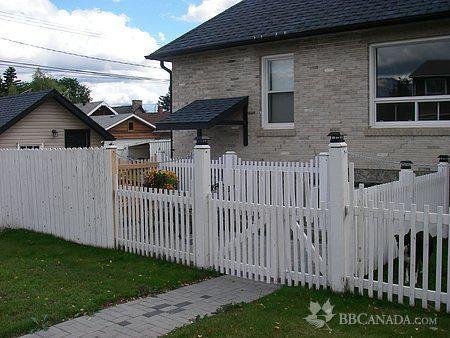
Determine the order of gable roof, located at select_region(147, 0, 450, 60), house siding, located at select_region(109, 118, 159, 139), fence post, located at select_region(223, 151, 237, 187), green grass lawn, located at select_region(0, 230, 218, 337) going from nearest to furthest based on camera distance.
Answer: green grass lawn, located at select_region(0, 230, 218, 337), gable roof, located at select_region(147, 0, 450, 60), fence post, located at select_region(223, 151, 237, 187), house siding, located at select_region(109, 118, 159, 139)

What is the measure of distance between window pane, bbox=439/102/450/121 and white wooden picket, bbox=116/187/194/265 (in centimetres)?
578

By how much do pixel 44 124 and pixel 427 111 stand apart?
567 inches

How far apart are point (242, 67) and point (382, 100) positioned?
3.71 meters

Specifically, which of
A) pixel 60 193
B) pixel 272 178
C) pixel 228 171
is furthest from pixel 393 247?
pixel 60 193

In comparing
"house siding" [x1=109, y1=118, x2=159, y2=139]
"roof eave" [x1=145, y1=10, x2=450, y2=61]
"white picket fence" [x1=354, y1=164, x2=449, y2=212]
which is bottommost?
"white picket fence" [x1=354, y1=164, x2=449, y2=212]

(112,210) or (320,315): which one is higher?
(112,210)

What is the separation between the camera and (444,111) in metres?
10.5

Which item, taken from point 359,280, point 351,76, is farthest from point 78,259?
point 351,76

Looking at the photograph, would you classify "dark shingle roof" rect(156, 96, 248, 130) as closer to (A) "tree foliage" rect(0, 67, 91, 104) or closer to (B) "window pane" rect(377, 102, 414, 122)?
(B) "window pane" rect(377, 102, 414, 122)

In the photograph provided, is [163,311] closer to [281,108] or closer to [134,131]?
[281,108]

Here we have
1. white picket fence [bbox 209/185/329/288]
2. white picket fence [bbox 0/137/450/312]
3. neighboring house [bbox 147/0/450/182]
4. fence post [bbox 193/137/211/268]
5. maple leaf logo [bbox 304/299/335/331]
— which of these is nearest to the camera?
maple leaf logo [bbox 304/299/335/331]

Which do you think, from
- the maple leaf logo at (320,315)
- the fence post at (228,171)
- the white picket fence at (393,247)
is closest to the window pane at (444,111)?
the white picket fence at (393,247)

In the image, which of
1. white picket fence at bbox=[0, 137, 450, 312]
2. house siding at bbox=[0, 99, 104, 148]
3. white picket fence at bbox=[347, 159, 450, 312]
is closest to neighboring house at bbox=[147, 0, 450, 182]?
white picket fence at bbox=[0, 137, 450, 312]

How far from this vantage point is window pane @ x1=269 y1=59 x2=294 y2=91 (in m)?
12.7
